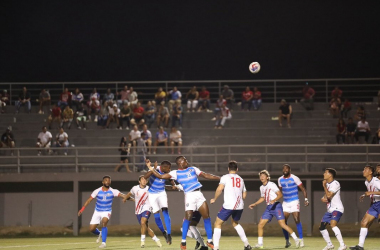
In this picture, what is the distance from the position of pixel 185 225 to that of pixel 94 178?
10.3m

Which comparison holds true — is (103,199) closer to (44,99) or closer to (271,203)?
(271,203)

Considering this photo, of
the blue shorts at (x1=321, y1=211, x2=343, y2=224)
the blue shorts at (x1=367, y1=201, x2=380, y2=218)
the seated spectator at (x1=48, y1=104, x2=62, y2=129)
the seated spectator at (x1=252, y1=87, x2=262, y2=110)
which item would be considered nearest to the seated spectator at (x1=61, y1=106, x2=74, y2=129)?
the seated spectator at (x1=48, y1=104, x2=62, y2=129)

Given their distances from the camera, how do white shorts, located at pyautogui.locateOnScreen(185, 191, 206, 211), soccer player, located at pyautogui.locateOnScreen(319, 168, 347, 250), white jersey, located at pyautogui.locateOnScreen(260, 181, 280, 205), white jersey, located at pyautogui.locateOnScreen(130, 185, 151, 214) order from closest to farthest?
white shorts, located at pyautogui.locateOnScreen(185, 191, 206, 211) → soccer player, located at pyautogui.locateOnScreen(319, 168, 347, 250) → white jersey, located at pyautogui.locateOnScreen(260, 181, 280, 205) → white jersey, located at pyautogui.locateOnScreen(130, 185, 151, 214)

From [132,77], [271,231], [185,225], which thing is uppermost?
[132,77]

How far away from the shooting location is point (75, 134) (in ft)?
96.4

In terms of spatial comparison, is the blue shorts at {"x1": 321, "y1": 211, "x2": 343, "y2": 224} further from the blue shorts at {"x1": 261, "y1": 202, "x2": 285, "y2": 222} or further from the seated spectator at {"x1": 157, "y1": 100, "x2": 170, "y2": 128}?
the seated spectator at {"x1": 157, "y1": 100, "x2": 170, "y2": 128}

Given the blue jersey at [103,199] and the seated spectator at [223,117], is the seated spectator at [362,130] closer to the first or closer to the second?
the seated spectator at [223,117]

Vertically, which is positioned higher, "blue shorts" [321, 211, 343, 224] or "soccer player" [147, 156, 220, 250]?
"soccer player" [147, 156, 220, 250]

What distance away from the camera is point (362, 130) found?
27.3 metres

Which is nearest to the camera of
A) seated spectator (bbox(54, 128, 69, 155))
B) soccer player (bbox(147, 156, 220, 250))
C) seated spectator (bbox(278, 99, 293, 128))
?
soccer player (bbox(147, 156, 220, 250))

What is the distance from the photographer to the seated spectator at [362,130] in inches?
1072

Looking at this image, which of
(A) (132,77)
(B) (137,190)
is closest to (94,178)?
(B) (137,190)

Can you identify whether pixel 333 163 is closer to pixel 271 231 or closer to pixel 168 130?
pixel 271 231

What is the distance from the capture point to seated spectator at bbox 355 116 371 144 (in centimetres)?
2722
